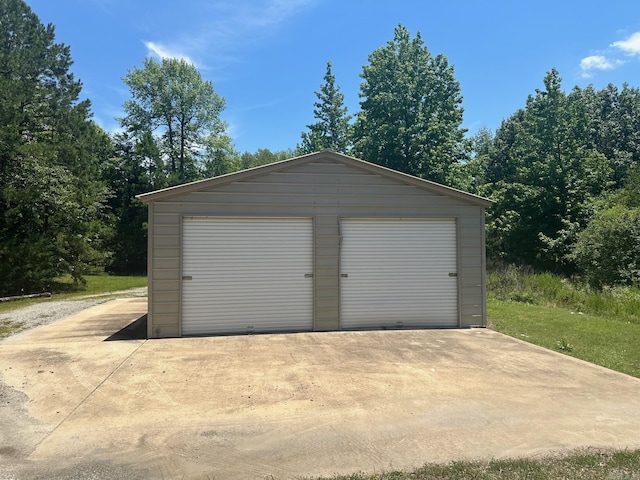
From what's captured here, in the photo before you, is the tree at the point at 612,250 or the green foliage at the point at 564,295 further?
the tree at the point at 612,250

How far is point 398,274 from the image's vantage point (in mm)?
9164

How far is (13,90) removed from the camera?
19.0 m

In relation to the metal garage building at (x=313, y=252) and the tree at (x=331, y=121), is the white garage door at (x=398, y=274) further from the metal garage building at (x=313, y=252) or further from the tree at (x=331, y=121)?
the tree at (x=331, y=121)

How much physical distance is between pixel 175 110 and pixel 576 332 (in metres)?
35.5

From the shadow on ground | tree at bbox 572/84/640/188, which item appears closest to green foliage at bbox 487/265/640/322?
the shadow on ground

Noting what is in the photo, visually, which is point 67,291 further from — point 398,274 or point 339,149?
point 339,149

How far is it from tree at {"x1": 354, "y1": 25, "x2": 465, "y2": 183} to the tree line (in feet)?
0.28

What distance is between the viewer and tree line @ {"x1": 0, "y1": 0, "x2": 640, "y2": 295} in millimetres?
16484

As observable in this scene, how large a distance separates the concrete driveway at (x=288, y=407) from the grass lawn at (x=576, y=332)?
515 mm

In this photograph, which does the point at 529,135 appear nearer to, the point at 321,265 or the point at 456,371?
the point at 321,265

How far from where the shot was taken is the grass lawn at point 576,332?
6668mm

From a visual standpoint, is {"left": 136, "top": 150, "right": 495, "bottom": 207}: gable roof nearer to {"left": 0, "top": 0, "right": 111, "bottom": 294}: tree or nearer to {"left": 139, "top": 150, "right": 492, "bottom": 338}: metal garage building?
{"left": 139, "top": 150, "right": 492, "bottom": 338}: metal garage building

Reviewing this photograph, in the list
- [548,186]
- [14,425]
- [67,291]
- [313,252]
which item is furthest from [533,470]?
[548,186]

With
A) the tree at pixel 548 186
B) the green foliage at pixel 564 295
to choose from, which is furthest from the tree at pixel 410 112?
the green foliage at pixel 564 295
